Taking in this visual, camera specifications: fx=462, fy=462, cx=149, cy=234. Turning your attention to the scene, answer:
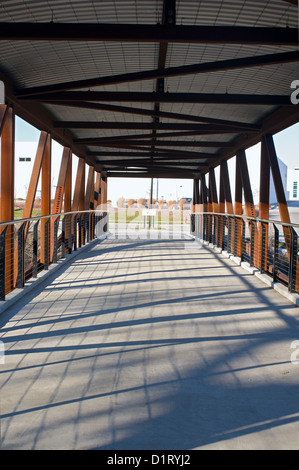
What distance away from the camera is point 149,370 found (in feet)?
9.82

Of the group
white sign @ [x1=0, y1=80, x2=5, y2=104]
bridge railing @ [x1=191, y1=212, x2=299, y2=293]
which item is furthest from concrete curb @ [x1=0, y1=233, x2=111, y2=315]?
Answer: bridge railing @ [x1=191, y1=212, x2=299, y2=293]

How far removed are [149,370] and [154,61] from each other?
4.32 m

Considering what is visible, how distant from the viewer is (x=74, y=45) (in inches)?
209

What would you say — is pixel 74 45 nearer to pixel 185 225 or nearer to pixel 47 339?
pixel 47 339

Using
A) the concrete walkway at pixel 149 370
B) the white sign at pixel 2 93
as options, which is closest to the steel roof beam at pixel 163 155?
the white sign at pixel 2 93

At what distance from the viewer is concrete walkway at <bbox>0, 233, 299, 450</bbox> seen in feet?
7.27

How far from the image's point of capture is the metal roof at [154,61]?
4234mm

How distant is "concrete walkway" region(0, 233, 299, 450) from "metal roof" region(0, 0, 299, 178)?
2.55m

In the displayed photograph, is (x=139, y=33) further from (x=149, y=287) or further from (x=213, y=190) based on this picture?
(x=213, y=190)

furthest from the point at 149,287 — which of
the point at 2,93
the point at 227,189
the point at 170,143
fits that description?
the point at 227,189

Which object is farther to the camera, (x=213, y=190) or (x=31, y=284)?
(x=213, y=190)

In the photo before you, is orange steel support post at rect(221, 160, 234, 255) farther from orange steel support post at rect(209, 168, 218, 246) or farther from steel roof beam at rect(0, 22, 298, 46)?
steel roof beam at rect(0, 22, 298, 46)

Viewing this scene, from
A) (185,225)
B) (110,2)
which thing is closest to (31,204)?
(110,2)

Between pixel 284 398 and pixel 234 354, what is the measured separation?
732mm
